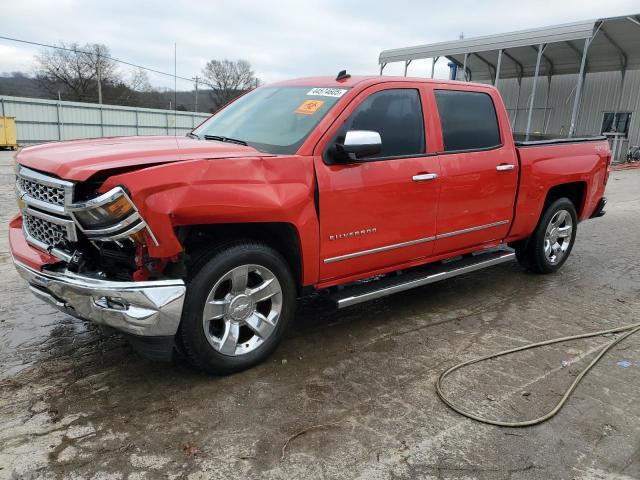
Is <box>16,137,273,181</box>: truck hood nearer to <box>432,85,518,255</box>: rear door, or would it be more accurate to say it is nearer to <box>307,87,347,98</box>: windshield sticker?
<box>307,87,347,98</box>: windshield sticker

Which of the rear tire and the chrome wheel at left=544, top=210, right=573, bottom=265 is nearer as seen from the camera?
the rear tire

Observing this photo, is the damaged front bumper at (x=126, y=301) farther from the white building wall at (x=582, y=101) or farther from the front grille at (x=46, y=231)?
the white building wall at (x=582, y=101)

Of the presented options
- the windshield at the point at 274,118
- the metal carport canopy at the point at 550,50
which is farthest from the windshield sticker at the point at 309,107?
the metal carport canopy at the point at 550,50

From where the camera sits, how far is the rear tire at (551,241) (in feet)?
18.4

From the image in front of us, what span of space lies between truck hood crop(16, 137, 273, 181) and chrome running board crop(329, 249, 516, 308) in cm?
122

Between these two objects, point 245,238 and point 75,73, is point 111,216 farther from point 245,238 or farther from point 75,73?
point 75,73

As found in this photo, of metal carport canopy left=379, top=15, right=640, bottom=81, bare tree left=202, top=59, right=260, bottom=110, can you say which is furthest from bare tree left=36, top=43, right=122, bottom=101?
metal carport canopy left=379, top=15, right=640, bottom=81

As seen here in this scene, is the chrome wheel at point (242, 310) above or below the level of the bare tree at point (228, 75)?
below

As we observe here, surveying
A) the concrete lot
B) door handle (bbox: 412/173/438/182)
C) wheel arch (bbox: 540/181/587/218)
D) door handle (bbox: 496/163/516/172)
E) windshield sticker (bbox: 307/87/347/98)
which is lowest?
the concrete lot

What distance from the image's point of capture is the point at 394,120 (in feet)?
13.3

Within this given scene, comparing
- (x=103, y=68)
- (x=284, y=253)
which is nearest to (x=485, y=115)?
(x=284, y=253)

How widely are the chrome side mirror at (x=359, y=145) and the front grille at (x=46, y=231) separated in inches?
71.6

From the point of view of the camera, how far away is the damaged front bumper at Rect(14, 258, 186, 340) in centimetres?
279

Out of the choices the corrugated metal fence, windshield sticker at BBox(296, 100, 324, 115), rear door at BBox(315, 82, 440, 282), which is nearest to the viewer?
rear door at BBox(315, 82, 440, 282)
